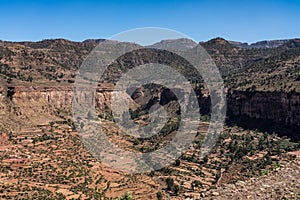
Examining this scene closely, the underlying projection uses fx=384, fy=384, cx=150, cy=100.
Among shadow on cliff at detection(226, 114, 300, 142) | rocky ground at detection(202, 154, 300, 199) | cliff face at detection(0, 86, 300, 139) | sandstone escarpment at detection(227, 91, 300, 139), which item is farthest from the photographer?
sandstone escarpment at detection(227, 91, 300, 139)

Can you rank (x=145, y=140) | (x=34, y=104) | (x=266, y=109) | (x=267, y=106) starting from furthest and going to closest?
(x=266, y=109) < (x=267, y=106) < (x=145, y=140) < (x=34, y=104)

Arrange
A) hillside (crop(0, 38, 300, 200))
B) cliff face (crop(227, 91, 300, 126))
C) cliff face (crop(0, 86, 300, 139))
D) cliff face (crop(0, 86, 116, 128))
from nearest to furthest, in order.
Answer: hillside (crop(0, 38, 300, 200)), cliff face (crop(0, 86, 116, 128)), cliff face (crop(0, 86, 300, 139)), cliff face (crop(227, 91, 300, 126))

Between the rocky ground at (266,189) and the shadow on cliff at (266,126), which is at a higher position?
the rocky ground at (266,189)

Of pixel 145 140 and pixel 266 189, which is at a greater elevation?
pixel 266 189

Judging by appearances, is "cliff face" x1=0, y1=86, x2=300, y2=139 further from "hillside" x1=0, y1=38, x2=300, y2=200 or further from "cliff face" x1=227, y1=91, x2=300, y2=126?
"hillside" x1=0, y1=38, x2=300, y2=200

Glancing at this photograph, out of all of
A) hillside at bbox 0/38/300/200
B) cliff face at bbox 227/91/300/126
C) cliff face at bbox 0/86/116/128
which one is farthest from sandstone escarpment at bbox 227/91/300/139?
cliff face at bbox 0/86/116/128

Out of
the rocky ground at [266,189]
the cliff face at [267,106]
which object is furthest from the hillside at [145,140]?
the cliff face at [267,106]

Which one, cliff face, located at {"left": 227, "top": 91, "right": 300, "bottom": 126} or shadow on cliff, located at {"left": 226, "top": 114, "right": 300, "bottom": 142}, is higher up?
cliff face, located at {"left": 227, "top": 91, "right": 300, "bottom": 126}

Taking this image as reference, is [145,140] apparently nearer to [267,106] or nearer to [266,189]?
[267,106]

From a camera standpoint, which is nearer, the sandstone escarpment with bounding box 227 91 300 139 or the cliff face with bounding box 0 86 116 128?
the cliff face with bounding box 0 86 116 128

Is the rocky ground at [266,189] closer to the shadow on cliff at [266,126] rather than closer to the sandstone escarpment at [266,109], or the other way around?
the shadow on cliff at [266,126]

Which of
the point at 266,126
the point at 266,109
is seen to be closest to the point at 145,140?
the point at 266,126

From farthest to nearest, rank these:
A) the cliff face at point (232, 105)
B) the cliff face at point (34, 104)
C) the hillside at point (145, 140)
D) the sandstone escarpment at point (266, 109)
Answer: the sandstone escarpment at point (266, 109), the cliff face at point (232, 105), the cliff face at point (34, 104), the hillside at point (145, 140)

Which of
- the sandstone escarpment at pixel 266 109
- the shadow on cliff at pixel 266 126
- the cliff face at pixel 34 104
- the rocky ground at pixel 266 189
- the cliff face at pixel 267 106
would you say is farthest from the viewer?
the cliff face at pixel 267 106
